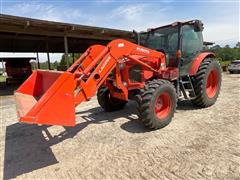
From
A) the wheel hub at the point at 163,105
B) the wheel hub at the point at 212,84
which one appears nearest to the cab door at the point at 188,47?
the wheel hub at the point at 212,84

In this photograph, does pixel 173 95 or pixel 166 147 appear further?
pixel 173 95

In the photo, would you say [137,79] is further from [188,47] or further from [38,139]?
[38,139]

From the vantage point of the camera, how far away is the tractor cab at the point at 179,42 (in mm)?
5398

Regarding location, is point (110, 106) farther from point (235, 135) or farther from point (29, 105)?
point (235, 135)

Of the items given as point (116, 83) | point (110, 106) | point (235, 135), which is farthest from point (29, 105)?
point (235, 135)

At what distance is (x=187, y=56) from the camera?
5770 millimetres

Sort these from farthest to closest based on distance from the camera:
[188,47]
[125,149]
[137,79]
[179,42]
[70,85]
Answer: [188,47] → [179,42] → [137,79] → [125,149] → [70,85]

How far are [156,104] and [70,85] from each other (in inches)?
78.9

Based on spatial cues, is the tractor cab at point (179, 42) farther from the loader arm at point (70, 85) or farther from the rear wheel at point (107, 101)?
the rear wheel at point (107, 101)

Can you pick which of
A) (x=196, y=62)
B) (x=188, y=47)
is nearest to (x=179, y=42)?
(x=188, y=47)

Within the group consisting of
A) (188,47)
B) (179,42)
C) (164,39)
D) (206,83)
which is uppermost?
(164,39)

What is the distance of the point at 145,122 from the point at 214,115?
6.71 feet

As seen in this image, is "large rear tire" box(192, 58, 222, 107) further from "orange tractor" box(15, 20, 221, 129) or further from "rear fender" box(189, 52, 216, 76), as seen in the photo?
"rear fender" box(189, 52, 216, 76)

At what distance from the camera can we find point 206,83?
589 centimetres
